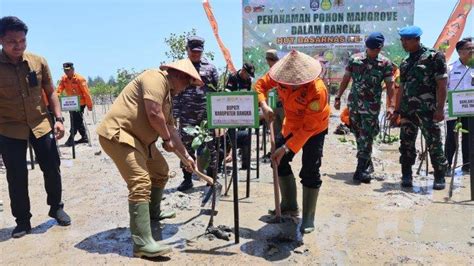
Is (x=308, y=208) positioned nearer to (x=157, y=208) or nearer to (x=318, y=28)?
(x=157, y=208)

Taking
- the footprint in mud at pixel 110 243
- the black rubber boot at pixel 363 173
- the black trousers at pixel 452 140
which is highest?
the black trousers at pixel 452 140

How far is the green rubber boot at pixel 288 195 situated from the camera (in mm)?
4059

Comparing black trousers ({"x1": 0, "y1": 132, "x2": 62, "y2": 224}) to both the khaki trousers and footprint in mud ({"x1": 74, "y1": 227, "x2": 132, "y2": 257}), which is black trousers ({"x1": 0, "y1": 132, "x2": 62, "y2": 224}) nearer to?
footprint in mud ({"x1": 74, "y1": 227, "x2": 132, "y2": 257})

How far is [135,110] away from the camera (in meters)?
3.35

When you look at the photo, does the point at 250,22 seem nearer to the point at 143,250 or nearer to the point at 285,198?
the point at 285,198

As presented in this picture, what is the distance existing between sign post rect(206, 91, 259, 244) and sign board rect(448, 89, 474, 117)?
7.75ft

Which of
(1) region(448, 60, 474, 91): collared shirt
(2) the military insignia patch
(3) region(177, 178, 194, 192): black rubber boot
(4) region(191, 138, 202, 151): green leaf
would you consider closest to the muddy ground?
(3) region(177, 178, 194, 192): black rubber boot

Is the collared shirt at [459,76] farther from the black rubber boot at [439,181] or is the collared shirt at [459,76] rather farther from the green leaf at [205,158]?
the green leaf at [205,158]

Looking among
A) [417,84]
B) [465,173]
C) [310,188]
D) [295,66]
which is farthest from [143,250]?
[465,173]

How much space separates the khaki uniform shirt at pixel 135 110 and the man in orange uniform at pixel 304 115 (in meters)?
0.83

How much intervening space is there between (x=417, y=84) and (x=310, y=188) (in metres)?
2.19

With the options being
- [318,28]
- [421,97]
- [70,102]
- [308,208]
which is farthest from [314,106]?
[318,28]

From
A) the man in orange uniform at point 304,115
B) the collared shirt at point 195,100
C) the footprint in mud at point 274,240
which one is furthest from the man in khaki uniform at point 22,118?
the man in orange uniform at point 304,115

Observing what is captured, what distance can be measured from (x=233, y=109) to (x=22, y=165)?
204cm
